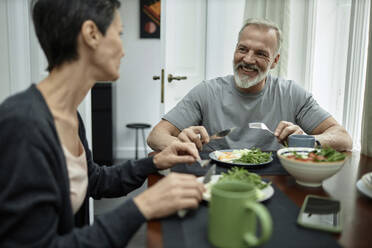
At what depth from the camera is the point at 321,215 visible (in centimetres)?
79

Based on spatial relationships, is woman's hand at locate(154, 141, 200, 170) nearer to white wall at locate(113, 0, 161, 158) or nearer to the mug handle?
the mug handle

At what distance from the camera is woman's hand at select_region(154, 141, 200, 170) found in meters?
1.13

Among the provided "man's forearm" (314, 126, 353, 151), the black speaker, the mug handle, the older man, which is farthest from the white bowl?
the black speaker

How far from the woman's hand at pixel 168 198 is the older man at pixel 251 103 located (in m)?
1.00

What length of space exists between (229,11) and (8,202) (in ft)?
8.50

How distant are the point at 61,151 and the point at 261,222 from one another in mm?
Result: 477

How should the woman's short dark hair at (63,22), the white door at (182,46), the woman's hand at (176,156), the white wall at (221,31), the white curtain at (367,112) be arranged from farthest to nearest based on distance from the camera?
the white wall at (221,31) → the white door at (182,46) → the white curtain at (367,112) → the woman's hand at (176,156) → the woman's short dark hair at (63,22)

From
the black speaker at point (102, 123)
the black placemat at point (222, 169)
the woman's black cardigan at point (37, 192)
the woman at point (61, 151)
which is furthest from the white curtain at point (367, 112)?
the black speaker at point (102, 123)

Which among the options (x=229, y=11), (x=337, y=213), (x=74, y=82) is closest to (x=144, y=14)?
(x=229, y=11)

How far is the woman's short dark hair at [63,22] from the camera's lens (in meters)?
0.83

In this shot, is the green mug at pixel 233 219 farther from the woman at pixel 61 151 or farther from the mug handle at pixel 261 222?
the woman at pixel 61 151

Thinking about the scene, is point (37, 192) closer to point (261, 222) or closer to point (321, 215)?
point (261, 222)

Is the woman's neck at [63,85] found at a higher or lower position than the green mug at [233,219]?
higher

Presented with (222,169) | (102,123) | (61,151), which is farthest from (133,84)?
(61,151)
